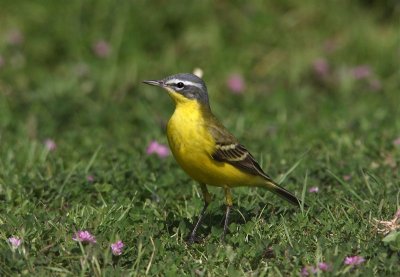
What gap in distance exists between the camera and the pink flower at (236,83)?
11.8 metres

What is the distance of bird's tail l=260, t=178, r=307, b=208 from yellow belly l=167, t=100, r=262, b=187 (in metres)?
0.25

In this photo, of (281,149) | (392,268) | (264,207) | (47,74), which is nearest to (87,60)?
(47,74)

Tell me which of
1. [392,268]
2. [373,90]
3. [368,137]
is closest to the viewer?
[392,268]

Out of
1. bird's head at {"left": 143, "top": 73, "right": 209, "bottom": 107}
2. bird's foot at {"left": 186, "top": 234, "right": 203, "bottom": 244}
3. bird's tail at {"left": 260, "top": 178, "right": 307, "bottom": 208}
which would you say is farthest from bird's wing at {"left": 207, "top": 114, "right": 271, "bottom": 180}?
bird's foot at {"left": 186, "top": 234, "right": 203, "bottom": 244}

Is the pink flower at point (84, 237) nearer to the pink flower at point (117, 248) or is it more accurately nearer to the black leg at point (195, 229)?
the pink flower at point (117, 248)

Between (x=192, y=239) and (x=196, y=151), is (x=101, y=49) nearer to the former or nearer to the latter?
(x=196, y=151)

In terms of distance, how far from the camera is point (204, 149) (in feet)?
22.7

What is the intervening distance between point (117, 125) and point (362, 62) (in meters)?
3.89

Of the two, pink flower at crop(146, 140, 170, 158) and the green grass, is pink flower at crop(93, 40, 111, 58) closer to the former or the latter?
the green grass

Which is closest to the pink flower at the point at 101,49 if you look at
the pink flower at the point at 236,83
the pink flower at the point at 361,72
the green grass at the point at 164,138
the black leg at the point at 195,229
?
the green grass at the point at 164,138

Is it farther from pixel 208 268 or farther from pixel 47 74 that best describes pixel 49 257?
pixel 47 74

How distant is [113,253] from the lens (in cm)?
616

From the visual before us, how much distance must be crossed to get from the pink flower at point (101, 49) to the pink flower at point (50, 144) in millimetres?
2551

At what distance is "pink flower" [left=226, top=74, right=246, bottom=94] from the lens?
466 inches
